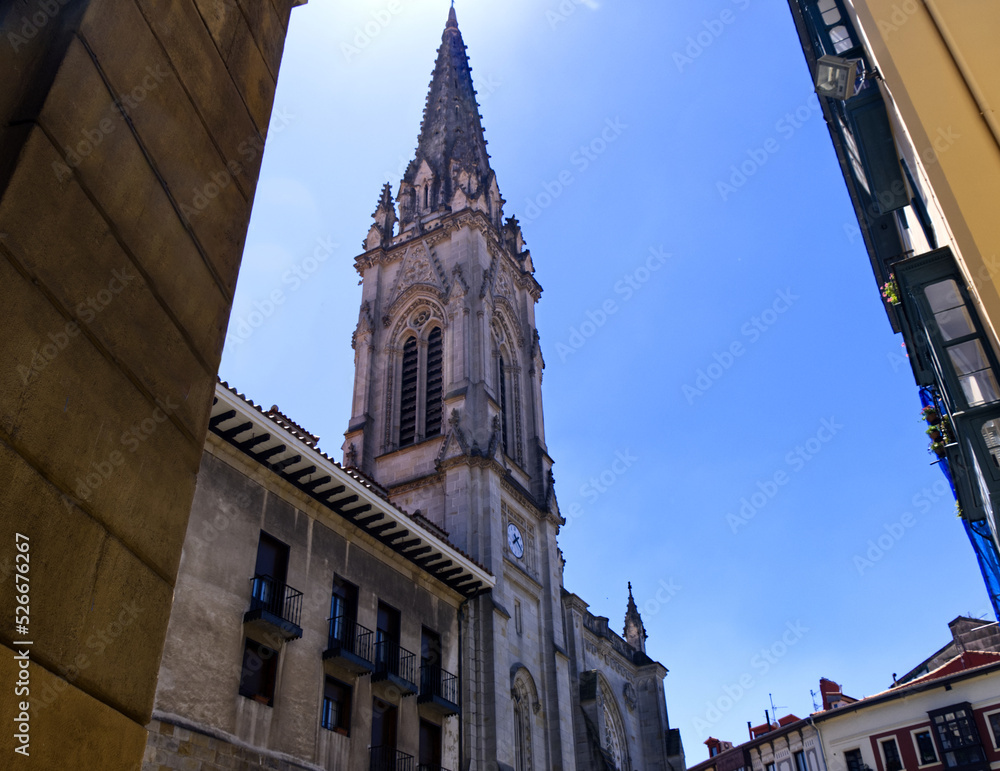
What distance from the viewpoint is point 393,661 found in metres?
23.3

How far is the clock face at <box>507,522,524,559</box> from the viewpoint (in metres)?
33.5

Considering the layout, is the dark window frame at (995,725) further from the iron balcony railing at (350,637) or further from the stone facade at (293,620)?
the iron balcony railing at (350,637)

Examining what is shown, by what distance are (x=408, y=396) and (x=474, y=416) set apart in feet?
15.4

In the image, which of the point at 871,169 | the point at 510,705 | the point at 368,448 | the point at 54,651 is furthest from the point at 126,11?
the point at 368,448

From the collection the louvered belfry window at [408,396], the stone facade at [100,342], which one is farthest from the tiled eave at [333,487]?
the stone facade at [100,342]

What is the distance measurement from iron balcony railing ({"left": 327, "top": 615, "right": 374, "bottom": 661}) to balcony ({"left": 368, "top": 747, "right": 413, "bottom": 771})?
217cm

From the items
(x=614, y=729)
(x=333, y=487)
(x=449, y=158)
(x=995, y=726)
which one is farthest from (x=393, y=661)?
(x=449, y=158)

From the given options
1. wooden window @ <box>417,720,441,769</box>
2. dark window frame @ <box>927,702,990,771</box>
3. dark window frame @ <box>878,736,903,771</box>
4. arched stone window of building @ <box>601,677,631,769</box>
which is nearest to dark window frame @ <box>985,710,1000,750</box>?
dark window frame @ <box>927,702,990,771</box>

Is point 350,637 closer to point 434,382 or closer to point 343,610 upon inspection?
point 343,610

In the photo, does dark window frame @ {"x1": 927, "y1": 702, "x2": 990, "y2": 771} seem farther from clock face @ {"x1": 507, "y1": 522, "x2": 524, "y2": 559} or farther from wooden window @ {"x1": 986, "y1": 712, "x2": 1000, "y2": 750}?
clock face @ {"x1": 507, "y1": 522, "x2": 524, "y2": 559}

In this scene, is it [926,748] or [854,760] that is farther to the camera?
[854,760]

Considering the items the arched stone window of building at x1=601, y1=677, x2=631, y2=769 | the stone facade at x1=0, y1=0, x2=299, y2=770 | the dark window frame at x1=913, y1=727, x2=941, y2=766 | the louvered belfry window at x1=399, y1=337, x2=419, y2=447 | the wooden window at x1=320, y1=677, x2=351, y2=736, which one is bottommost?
the stone facade at x1=0, y1=0, x2=299, y2=770

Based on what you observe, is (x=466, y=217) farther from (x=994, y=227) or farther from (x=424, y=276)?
(x=994, y=227)

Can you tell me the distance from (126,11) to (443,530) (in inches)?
1091
